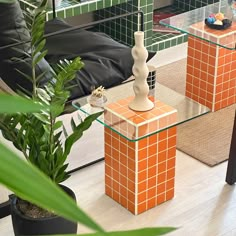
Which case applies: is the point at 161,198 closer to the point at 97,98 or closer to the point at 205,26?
the point at 97,98

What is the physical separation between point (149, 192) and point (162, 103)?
1.30 feet

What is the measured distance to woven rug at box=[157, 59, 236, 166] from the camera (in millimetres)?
2891

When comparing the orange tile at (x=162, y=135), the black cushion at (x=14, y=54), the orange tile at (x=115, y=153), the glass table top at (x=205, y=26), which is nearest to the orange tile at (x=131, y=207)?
the orange tile at (x=115, y=153)

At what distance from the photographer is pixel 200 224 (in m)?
2.41

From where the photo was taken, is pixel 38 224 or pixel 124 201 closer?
pixel 38 224

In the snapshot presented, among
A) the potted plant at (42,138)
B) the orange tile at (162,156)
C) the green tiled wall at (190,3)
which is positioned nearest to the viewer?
A: the potted plant at (42,138)

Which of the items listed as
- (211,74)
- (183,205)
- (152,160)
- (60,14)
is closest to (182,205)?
(183,205)

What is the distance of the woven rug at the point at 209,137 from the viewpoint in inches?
114

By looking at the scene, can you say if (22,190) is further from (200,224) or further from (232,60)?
(232,60)

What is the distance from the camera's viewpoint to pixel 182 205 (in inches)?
99.8

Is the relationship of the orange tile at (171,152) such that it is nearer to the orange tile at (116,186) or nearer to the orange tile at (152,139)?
the orange tile at (152,139)

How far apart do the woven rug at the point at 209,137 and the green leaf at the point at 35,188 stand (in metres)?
2.68

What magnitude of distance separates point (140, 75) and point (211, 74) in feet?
3.81

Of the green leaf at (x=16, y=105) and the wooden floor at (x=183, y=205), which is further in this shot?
the wooden floor at (x=183, y=205)
